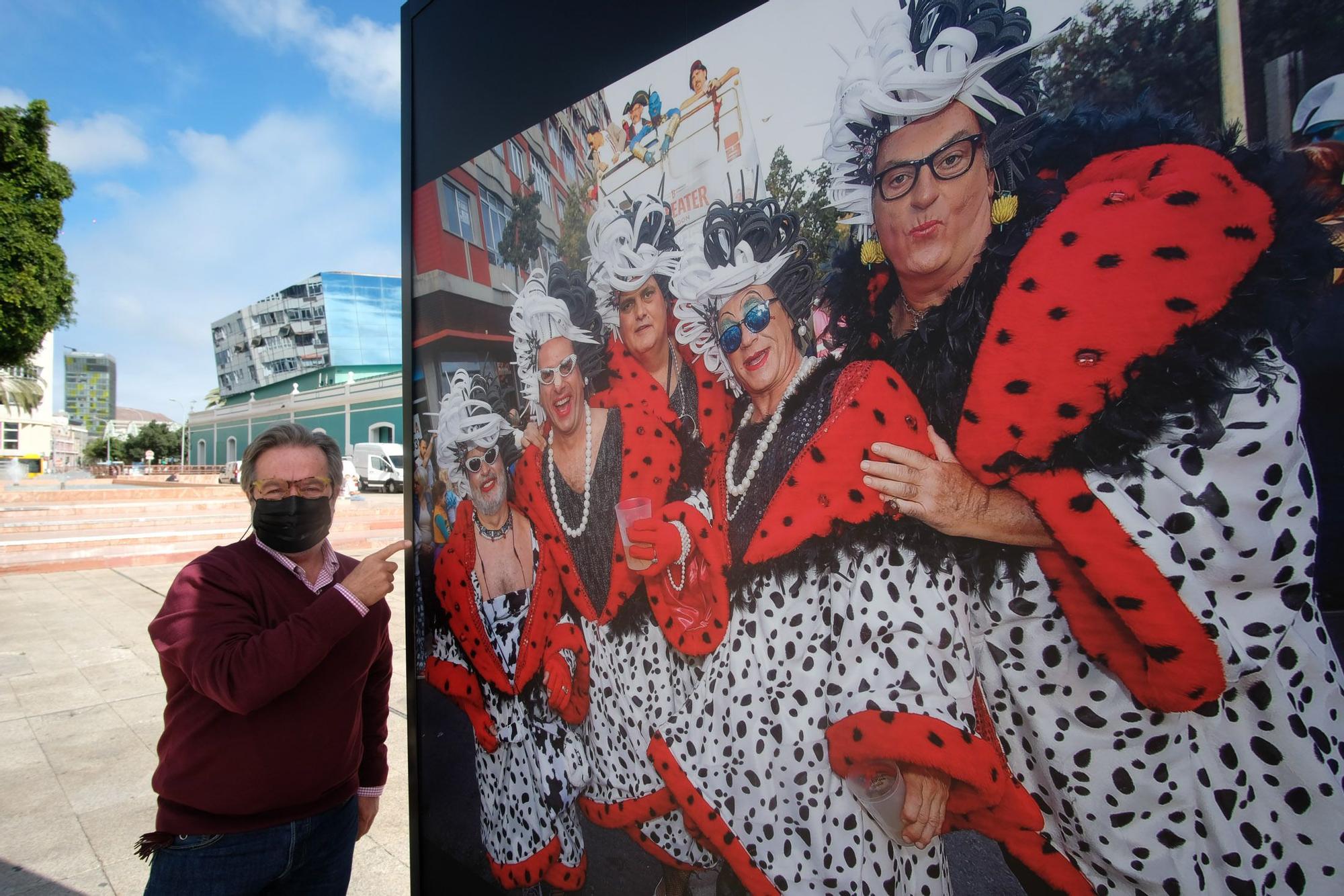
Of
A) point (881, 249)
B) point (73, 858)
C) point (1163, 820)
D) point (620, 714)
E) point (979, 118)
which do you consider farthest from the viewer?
point (73, 858)

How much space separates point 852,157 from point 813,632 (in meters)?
1.06

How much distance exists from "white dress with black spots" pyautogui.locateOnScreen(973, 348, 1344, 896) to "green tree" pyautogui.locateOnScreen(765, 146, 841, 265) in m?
0.74

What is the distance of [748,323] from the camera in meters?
1.69

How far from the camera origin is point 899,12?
1.39 m

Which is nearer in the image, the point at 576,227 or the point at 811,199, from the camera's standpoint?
the point at 811,199

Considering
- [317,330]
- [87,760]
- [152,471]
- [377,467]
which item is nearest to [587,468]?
[87,760]

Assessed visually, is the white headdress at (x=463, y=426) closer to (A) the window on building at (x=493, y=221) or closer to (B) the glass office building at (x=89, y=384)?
(A) the window on building at (x=493, y=221)

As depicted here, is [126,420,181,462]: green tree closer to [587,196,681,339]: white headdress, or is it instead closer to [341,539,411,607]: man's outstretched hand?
[341,539,411,607]: man's outstretched hand

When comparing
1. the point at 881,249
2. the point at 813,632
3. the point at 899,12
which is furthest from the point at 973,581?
the point at 899,12

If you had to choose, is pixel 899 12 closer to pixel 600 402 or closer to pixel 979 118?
pixel 979 118

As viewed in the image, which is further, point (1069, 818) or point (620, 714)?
point (620, 714)

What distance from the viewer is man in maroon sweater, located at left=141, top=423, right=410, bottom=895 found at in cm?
165

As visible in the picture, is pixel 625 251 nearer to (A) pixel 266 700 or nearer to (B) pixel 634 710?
(B) pixel 634 710

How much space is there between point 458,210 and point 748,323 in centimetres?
152
